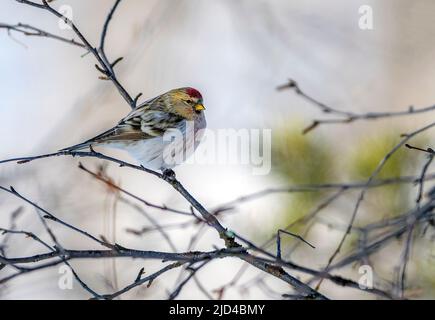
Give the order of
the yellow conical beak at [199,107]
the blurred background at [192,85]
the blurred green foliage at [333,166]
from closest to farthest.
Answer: the blurred green foliage at [333,166] < the yellow conical beak at [199,107] < the blurred background at [192,85]

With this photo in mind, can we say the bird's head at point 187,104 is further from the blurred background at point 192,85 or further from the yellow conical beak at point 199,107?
the blurred background at point 192,85

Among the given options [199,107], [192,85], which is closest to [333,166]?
[199,107]

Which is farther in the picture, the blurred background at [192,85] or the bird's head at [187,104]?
the blurred background at [192,85]

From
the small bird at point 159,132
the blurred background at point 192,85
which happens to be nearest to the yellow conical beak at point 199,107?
the small bird at point 159,132

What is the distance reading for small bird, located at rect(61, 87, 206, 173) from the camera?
262 centimetres

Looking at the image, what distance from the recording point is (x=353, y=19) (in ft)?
15.1

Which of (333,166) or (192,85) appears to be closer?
(333,166)

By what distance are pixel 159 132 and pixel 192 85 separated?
1561mm

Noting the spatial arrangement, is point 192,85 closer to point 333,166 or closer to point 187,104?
point 187,104

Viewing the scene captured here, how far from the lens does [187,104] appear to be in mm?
2969

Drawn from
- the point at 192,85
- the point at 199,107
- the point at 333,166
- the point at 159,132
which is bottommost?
the point at 333,166

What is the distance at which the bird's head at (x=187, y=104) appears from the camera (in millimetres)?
2947
